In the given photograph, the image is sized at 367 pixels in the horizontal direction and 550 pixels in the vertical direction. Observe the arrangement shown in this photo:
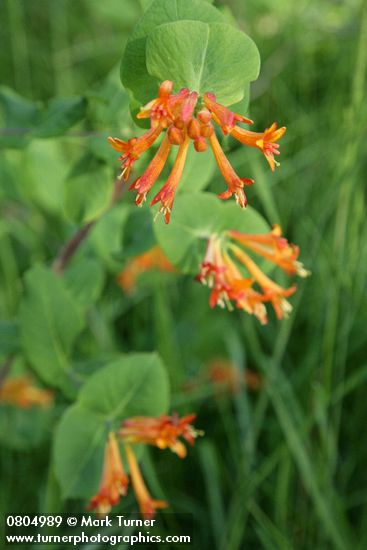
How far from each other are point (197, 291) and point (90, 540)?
67cm

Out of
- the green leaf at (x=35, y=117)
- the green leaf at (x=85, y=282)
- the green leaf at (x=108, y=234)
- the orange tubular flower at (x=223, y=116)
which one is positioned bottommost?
the green leaf at (x=85, y=282)

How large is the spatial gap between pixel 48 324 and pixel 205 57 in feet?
1.73

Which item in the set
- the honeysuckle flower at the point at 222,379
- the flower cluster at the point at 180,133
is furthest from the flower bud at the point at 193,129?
the honeysuckle flower at the point at 222,379

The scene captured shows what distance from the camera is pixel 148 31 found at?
77cm

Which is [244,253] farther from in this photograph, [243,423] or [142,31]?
[243,423]

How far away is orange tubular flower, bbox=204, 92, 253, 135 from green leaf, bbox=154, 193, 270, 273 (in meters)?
0.27

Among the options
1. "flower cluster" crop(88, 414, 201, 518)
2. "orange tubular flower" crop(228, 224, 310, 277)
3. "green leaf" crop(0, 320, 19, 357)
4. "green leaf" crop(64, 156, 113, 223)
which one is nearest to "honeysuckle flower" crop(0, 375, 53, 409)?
"green leaf" crop(0, 320, 19, 357)

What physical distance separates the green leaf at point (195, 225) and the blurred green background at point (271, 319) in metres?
0.13

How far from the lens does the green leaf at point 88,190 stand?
1030 millimetres

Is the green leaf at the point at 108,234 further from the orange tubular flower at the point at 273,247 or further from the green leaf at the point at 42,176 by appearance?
the orange tubular flower at the point at 273,247

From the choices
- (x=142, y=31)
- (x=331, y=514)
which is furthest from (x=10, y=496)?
(x=142, y=31)

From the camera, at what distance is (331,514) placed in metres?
1.19

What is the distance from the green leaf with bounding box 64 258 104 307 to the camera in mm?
1224

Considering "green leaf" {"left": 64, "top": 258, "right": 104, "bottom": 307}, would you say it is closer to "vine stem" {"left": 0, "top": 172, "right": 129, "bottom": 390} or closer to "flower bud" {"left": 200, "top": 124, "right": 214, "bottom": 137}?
"vine stem" {"left": 0, "top": 172, "right": 129, "bottom": 390}
